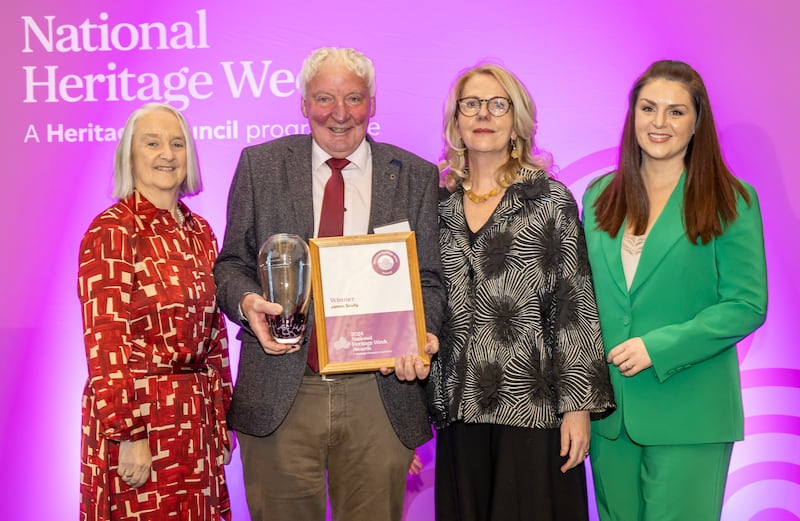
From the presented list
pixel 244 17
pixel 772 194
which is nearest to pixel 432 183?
pixel 244 17

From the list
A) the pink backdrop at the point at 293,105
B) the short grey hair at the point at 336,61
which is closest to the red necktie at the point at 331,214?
the short grey hair at the point at 336,61

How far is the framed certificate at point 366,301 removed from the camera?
2488 mm

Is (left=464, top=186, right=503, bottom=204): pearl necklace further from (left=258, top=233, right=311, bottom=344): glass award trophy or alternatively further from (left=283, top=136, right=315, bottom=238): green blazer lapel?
(left=258, top=233, right=311, bottom=344): glass award trophy

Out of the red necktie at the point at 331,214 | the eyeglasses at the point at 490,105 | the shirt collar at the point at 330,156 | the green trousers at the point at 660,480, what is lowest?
the green trousers at the point at 660,480

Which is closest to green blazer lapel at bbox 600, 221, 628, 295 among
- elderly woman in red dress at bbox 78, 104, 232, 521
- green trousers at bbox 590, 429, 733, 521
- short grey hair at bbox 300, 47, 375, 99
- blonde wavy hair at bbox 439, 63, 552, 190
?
blonde wavy hair at bbox 439, 63, 552, 190

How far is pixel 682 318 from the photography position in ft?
8.83

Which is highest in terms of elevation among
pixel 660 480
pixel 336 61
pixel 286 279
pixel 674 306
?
pixel 336 61

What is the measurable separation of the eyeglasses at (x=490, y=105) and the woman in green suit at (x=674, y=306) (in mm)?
465

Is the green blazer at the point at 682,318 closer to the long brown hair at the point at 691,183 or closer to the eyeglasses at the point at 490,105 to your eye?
the long brown hair at the point at 691,183

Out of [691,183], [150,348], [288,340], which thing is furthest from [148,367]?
[691,183]

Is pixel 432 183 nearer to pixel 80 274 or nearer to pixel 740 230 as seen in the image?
pixel 740 230

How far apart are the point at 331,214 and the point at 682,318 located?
4.00 ft

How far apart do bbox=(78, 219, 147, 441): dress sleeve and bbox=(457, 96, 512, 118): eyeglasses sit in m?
1.23

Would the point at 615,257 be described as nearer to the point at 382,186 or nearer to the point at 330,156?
the point at 382,186
